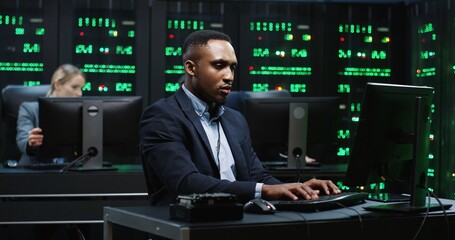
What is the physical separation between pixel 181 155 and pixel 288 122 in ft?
6.32

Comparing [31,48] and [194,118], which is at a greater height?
[31,48]

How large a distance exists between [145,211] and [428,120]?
0.95 meters

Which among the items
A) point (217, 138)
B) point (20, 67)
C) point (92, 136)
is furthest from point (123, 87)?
point (217, 138)

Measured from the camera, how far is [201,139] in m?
2.61

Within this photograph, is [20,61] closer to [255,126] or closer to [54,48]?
[54,48]

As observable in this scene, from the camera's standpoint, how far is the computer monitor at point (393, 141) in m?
2.32

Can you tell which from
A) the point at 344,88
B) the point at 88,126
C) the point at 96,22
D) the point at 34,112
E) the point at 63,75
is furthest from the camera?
the point at 344,88

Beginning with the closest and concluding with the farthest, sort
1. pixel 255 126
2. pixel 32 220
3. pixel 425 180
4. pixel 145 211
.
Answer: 1. pixel 145 211
2. pixel 425 180
3. pixel 32 220
4. pixel 255 126

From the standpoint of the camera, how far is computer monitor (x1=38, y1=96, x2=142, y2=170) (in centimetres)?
412

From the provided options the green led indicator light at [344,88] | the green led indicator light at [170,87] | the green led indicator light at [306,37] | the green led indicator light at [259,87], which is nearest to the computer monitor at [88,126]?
the green led indicator light at [170,87]

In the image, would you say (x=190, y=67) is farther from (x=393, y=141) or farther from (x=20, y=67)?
(x=20, y=67)

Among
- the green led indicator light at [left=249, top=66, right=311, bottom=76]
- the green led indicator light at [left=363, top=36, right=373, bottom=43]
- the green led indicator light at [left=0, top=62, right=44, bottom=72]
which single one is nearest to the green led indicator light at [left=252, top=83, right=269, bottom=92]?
the green led indicator light at [left=249, top=66, right=311, bottom=76]

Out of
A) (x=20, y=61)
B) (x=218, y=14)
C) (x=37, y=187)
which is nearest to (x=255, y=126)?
(x=37, y=187)

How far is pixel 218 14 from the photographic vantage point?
588 centimetres
